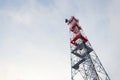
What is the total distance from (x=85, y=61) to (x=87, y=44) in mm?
4191

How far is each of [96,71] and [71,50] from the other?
8.14 m

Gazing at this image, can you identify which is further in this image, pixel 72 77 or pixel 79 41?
pixel 79 41

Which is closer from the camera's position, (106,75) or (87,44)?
(106,75)

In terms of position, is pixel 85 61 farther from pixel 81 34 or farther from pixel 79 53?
pixel 81 34

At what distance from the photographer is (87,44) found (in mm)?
59281

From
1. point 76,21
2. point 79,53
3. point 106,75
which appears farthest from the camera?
point 76,21

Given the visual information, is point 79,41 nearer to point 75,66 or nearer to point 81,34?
point 81,34

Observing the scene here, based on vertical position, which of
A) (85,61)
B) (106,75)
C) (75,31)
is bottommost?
(106,75)

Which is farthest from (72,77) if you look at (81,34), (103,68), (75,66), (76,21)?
(76,21)

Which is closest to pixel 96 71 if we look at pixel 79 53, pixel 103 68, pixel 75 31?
pixel 103 68

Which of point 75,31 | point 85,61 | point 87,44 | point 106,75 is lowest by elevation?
point 106,75

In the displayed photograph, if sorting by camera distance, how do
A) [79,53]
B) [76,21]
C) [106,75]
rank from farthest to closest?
[76,21] → [79,53] → [106,75]

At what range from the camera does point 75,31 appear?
203ft

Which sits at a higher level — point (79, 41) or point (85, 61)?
point (79, 41)
